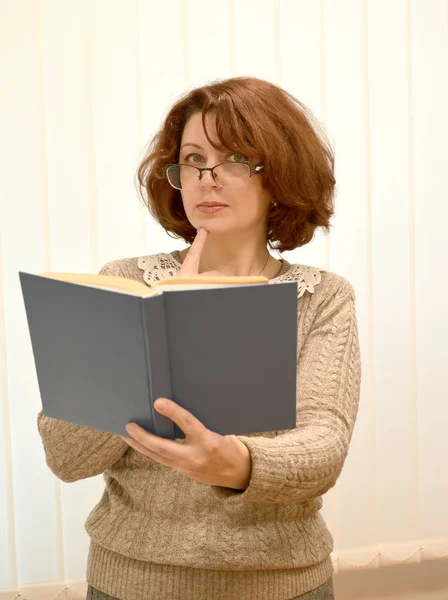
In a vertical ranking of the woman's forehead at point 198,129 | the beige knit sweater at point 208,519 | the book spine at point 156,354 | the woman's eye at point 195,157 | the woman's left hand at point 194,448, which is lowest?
the beige knit sweater at point 208,519

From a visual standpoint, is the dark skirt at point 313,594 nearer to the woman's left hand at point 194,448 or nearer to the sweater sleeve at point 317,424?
the sweater sleeve at point 317,424

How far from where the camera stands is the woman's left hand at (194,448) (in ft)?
3.42

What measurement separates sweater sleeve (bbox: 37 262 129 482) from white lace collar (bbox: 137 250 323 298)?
1.05 feet

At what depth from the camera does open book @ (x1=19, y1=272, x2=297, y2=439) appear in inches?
40.3

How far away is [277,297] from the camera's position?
1083 millimetres

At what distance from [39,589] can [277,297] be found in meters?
1.65

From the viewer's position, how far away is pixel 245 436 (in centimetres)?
137

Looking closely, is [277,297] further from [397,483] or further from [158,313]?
[397,483]

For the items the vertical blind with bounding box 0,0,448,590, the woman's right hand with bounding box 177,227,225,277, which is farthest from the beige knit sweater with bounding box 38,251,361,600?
the vertical blind with bounding box 0,0,448,590

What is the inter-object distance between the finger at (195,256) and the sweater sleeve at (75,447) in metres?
0.32

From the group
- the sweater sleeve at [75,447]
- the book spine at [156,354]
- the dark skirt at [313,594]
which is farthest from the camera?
the dark skirt at [313,594]

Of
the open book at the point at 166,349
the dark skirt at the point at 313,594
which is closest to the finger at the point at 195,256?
the open book at the point at 166,349

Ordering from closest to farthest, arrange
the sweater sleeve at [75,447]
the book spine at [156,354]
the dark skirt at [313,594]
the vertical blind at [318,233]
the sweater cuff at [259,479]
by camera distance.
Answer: the book spine at [156,354] → the sweater cuff at [259,479] → the sweater sleeve at [75,447] → the dark skirt at [313,594] → the vertical blind at [318,233]

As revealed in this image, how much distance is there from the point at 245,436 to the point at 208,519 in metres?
0.20
